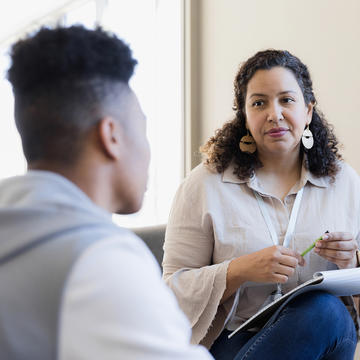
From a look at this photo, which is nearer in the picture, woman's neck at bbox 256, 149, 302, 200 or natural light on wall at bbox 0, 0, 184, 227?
woman's neck at bbox 256, 149, 302, 200

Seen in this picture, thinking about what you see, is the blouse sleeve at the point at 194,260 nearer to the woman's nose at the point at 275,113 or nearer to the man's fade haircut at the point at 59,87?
the woman's nose at the point at 275,113

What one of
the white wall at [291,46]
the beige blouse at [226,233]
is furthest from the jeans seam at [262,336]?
the white wall at [291,46]

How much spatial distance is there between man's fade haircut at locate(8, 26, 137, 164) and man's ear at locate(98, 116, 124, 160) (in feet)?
0.05

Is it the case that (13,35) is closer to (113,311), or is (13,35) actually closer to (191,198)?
(191,198)

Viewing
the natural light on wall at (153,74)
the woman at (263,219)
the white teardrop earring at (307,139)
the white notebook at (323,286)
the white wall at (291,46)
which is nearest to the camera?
the white notebook at (323,286)

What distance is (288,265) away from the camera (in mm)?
1496

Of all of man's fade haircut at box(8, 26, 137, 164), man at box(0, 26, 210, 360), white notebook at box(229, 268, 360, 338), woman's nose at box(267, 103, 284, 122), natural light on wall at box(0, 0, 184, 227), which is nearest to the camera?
man at box(0, 26, 210, 360)

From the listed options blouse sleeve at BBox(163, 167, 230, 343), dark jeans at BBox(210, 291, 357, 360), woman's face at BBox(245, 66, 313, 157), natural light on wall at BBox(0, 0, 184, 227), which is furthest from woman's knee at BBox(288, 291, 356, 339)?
natural light on wall at BBox(0, 0, 184, 227)

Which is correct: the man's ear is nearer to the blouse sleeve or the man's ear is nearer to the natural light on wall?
the blouse sleeve

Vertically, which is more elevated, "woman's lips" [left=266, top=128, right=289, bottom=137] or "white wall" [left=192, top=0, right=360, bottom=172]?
"white wall" [left=192, top=0, right=360, bottom=172]

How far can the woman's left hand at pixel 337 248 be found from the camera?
155 centimetres

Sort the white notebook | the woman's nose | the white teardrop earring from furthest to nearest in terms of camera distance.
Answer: the white teardrop earring
the woman's nose
the white notebook

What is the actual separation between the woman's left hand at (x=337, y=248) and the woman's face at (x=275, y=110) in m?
0.32

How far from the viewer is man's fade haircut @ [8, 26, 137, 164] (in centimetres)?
75
